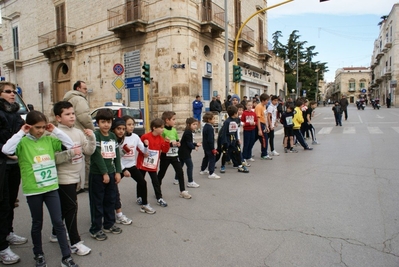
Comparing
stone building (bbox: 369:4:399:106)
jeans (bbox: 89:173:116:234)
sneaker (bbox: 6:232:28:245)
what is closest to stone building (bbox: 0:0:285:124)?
jeans (bbox: 89:173:116:234)

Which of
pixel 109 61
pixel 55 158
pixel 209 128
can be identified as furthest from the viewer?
pixel 109 61

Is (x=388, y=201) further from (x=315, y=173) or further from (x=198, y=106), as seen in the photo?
(x=198, y=106)

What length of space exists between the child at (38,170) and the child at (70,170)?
0.13 metres

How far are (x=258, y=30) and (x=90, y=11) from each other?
15.0 meters

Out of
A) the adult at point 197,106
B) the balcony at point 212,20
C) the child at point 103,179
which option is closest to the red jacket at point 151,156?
the child at point 103,179

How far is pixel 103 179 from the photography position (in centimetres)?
352

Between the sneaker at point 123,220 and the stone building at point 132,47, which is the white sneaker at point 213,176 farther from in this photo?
the stone building at point 132,47

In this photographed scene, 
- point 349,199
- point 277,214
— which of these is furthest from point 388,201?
point 277,214

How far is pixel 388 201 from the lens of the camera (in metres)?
4.64

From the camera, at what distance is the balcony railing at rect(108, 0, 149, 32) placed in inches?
716

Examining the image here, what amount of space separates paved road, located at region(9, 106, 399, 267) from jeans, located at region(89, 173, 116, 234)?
235 millimetres

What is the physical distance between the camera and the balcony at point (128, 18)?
→ 717 inches

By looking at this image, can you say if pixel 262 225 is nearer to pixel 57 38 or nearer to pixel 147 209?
pixel 147 209

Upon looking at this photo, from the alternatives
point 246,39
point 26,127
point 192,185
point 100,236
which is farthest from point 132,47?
point 26,127
